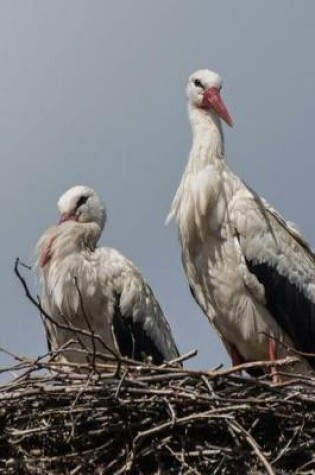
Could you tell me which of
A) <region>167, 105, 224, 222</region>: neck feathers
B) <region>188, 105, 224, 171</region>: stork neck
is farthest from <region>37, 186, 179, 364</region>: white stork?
<region>188, 105, 224, 171</region>: stork neck

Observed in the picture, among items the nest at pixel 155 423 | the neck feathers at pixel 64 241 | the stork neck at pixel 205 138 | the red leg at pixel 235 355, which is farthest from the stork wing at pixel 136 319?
the nest at pixel 155 423

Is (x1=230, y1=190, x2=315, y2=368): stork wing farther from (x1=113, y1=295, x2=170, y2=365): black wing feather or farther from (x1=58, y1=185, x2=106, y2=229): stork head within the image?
(x1=58, y1=185, x2=106, y2=229): stork head

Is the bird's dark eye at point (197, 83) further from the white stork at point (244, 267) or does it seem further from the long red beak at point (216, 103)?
the white stork at point (244, 267)

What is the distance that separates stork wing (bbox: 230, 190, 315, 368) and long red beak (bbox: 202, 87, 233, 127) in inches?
19.7

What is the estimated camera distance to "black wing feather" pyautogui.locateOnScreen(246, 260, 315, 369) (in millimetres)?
9555

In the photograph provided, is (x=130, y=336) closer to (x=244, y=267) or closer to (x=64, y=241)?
(x=64, y=241)

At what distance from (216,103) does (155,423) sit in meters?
2.62

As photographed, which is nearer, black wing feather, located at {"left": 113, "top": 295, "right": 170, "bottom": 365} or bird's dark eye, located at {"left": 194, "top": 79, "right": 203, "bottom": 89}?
bird's dark eye, located at {"left": 194, "top": 79, "right": 203, "bottom": 89}

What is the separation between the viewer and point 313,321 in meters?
9.73

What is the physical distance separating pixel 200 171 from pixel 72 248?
1.12 m

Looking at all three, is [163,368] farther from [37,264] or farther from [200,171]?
[37,264]

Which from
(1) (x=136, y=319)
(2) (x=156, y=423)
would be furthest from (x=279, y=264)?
(2) (x=156, y=423)

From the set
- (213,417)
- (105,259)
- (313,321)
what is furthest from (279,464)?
(105,259)

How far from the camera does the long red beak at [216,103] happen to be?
32.6ft
